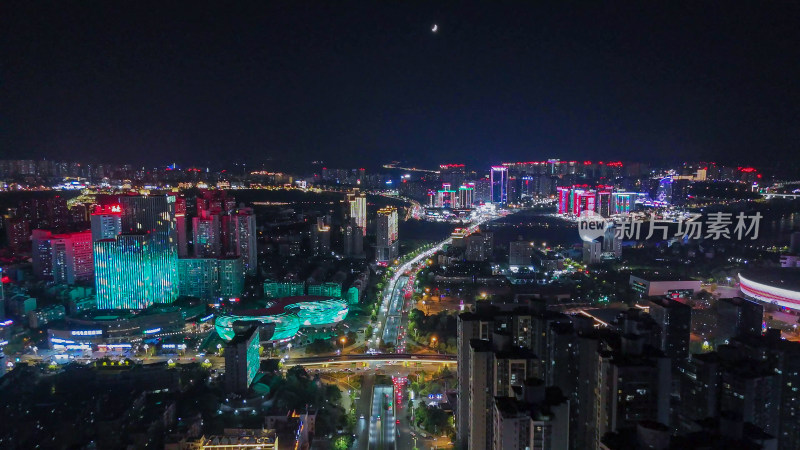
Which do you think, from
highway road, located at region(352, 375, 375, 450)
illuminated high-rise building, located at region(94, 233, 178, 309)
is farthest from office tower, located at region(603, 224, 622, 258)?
illuminated high-rise building, located at region(94, 233, 178, 309)

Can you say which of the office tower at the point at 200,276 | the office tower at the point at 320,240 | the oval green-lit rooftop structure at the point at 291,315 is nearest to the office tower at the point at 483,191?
the office tower at the point at 320,240

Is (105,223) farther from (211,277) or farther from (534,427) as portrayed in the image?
(534,427)

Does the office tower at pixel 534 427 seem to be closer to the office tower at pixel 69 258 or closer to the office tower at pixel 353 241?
the office tower at pixel 69 258

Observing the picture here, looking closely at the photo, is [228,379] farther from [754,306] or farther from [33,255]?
[33,255]

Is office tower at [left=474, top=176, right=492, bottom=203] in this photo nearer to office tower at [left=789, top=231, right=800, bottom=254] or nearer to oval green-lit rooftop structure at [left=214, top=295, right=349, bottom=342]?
office tower at [left=789, top=231, right=800, bottom=254]

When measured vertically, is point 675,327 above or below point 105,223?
below

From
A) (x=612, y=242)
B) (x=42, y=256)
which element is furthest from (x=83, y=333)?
(x=612, y=242)
